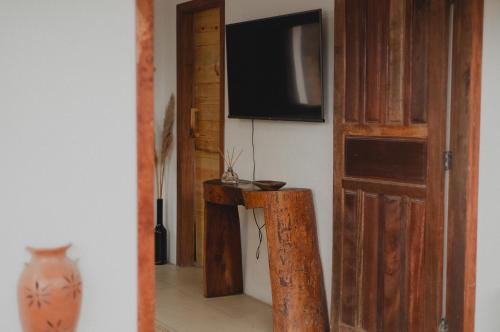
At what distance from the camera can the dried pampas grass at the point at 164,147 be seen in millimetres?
6309

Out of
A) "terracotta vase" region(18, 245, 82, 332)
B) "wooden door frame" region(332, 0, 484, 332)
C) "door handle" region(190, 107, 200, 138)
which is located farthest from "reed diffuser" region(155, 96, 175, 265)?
"terracotta vase" region(18, 245, 82, 332)

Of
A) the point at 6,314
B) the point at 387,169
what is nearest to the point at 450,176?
the point at 387,169

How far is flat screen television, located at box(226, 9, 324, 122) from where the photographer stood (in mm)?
4480

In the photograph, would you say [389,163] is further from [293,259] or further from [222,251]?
[222,251]

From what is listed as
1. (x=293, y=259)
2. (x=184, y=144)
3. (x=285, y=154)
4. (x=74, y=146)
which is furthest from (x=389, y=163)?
(x=184, y=144)

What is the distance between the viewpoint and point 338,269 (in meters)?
4.26

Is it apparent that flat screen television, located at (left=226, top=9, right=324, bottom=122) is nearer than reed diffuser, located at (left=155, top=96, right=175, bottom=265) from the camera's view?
Yes

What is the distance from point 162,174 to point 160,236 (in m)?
0.54

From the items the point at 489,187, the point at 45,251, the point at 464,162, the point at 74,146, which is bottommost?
the point at 45,251

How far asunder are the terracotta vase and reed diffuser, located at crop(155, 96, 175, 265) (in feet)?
11.7

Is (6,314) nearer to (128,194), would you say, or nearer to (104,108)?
(128,194)

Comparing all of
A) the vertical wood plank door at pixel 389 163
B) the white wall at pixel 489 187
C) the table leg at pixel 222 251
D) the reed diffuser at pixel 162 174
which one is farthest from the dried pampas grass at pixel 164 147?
the white wall at pixel 489 187

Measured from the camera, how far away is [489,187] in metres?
3.62

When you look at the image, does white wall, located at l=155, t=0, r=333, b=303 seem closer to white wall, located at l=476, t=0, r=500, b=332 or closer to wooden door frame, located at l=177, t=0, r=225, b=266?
wooden door frame, located at l=177, t=0, r=225, b=266
